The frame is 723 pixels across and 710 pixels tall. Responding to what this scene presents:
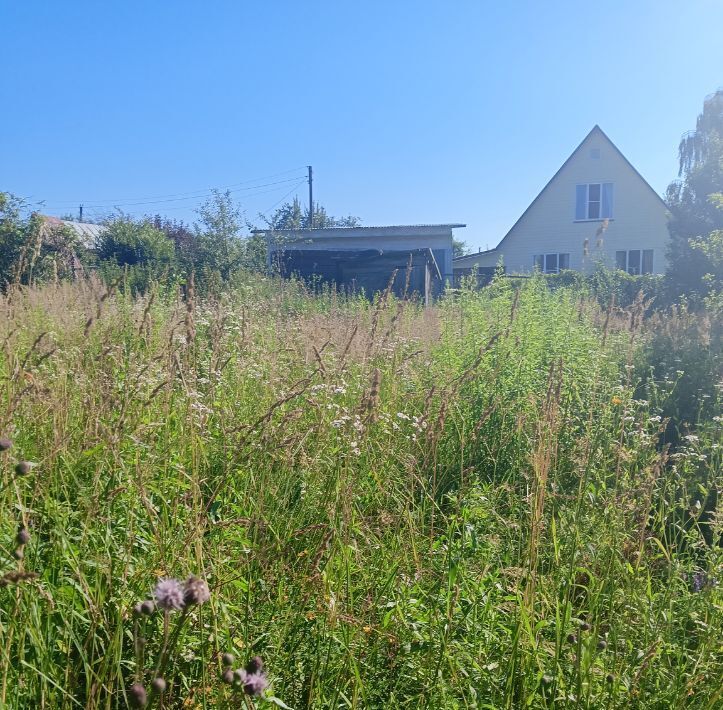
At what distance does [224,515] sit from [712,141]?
23667 millimetres

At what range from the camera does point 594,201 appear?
26.5 meters

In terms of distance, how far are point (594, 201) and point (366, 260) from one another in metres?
14.0

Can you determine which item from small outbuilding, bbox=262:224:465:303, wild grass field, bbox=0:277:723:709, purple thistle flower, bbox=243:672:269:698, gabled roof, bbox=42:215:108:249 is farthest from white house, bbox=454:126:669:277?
purple thistle flower, bbox=243:672:269:698

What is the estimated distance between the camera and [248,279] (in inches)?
410

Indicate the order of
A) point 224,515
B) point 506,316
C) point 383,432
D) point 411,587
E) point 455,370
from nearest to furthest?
1. point 411,587
2. point 224,515
3. point 383,432
4. point 455,370
5. point 506,316

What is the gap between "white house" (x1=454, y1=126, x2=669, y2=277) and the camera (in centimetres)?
2562

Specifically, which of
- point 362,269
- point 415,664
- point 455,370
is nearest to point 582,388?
point 455,370

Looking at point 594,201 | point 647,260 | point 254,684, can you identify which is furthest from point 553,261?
point 254,684

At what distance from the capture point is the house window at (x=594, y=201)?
2630cm

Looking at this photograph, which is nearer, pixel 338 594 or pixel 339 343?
pixel 338 594

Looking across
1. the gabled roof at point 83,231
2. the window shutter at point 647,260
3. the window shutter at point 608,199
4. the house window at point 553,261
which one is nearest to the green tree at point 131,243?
the gabled roof at point 83,231

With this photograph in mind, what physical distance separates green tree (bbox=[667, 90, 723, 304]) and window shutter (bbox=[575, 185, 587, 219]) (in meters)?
4.04

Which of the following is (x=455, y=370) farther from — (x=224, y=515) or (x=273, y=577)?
(x=273, y=577)

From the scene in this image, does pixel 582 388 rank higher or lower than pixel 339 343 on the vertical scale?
lower
